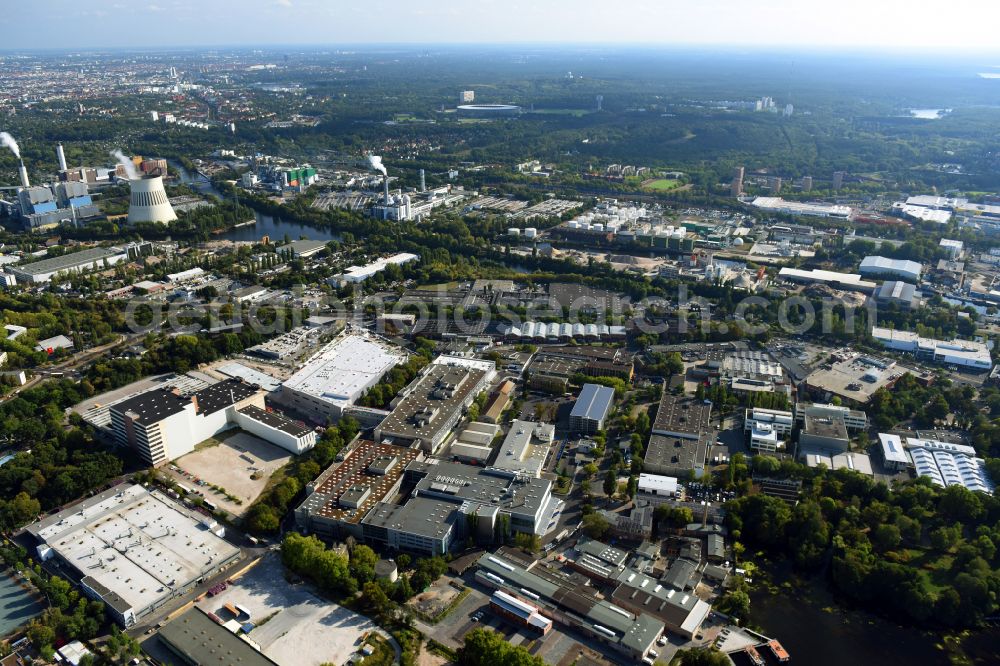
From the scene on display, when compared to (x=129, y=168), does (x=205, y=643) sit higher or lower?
lower

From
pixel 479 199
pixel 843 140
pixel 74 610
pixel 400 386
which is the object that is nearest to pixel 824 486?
pixel 400 386

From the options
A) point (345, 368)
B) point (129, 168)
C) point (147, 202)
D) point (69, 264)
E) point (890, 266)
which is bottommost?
point (345, 368)

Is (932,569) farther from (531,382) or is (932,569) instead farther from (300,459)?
(300,459)

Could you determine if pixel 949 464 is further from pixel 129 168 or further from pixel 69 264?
pixel 129 168

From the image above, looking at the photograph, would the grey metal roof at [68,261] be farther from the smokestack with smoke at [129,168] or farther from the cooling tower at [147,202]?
the smokestack with smoke at [129,168]

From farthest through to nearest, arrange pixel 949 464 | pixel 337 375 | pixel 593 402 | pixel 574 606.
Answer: pixel 337 375
pixel 593 402
pixel 949 464
pixel 574 606

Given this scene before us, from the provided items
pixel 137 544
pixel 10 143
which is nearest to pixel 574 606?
pixel 137 544

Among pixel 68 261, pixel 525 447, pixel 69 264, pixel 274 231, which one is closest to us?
pixel 525 447

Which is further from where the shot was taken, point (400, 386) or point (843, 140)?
point (843, 140)
